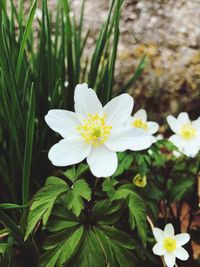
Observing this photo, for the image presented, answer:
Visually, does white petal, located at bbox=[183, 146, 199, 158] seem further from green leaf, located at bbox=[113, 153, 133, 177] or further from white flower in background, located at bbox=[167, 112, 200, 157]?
green leaf, located at bbox=[113, 153, 133, 177]

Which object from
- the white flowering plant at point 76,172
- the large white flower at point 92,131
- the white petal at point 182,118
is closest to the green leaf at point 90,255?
the white flowering plant at point 76,172

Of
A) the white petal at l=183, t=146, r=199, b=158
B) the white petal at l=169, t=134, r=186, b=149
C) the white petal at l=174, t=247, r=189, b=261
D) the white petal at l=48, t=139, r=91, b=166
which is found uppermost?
the white petal at l=48, t=139, r=91, b=166

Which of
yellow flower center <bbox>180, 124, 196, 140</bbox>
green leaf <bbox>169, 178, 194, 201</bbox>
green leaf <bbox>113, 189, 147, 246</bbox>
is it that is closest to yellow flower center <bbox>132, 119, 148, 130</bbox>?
yellow flower center <bbox>180, 124, 196, 140</bbox>

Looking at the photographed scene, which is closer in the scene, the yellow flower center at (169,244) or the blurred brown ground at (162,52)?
the yellow flower center at (169,244)

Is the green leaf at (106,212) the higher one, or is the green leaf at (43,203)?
the green leaf at (43,203)

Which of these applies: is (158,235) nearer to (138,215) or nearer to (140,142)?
(138,215)

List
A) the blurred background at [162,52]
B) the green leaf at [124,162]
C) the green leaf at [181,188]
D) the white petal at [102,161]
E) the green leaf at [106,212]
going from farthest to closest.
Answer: the blurred background at [162,52] → the green leaf at [181,188] → the green leaf at [124,162] → the green leaf at [106,212] → the white petal at [102,161]

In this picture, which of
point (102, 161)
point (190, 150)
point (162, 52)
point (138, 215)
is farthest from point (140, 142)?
point (162, 52)

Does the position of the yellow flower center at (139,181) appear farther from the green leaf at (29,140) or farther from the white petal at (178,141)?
the green leaf at (29,140)
